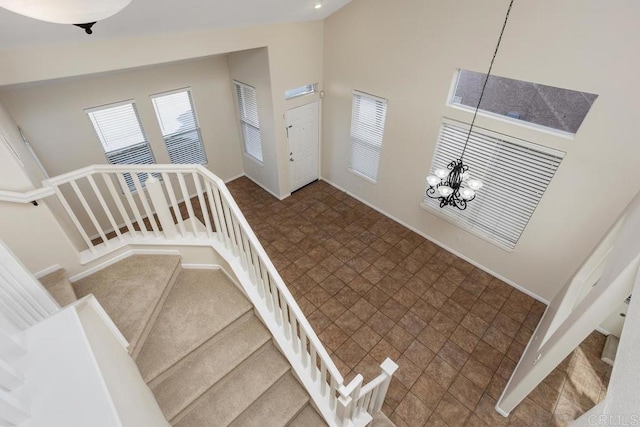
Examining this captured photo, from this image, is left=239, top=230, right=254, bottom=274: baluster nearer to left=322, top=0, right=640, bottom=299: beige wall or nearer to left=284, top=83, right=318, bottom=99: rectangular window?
left=322, top=0, right=640, bottom=299: beige wall

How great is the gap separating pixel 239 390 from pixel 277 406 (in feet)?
1.20

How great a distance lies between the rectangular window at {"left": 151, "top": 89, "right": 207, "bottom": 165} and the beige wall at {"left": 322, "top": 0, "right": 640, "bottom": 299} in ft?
8.71

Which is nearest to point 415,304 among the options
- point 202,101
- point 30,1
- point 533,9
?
point 533,9

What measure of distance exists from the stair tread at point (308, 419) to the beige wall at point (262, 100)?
4337mm

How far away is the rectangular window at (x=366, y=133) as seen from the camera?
5391mm

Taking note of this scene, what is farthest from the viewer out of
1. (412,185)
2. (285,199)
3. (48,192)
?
(285,199)

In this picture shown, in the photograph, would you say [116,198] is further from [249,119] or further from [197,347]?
[249,119]

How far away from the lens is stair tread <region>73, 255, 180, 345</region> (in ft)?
8.66

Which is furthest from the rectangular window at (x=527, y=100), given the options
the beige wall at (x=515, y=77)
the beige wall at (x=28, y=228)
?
the beige wall at (x=28, y=228)

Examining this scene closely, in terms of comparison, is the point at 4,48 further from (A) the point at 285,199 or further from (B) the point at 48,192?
(A) the point at 285,199

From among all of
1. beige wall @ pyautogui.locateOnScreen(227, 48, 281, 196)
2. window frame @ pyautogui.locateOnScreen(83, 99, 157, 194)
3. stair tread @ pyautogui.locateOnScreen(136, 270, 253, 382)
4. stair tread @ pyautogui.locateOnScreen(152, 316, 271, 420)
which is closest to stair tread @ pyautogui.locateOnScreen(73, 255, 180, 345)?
stair tread @ pyautogui.locateOnScreen(136, 270, 253, 382)

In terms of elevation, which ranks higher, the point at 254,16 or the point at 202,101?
the point at 254,16

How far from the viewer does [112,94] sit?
482cm

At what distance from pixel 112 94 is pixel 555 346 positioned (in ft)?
20.8
